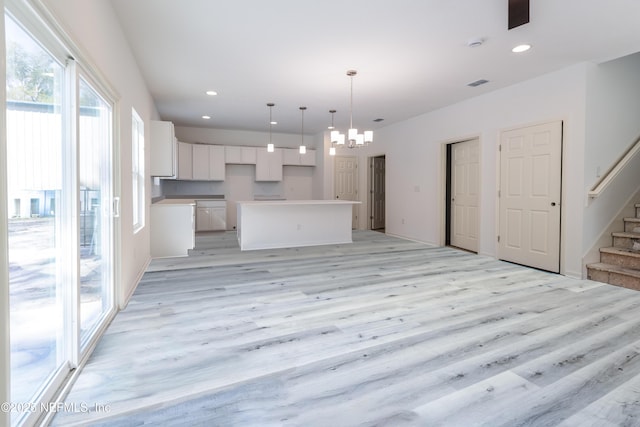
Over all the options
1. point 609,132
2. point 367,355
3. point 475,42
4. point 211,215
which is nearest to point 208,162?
point 211,215

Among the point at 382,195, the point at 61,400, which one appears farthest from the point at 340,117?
the point at 61,400

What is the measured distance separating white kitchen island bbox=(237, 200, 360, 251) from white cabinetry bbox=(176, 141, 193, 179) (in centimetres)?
225

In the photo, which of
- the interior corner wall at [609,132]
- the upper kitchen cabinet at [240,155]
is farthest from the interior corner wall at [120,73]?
the interior corner wall at [609,132]

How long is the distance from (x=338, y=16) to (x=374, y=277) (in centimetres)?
282

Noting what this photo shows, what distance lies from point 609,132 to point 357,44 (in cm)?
337

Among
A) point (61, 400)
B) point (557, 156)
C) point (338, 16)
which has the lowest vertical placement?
point (61, 400)

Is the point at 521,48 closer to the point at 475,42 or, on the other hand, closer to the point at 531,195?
the point at 475,42

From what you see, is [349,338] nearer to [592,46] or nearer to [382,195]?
[592,46]

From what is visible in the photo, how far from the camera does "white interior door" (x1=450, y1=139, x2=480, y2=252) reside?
5699mm

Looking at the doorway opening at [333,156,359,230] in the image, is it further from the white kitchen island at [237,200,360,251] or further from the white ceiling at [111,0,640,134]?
the white ceiling at [111,0,640,134]

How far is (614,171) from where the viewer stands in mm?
4055

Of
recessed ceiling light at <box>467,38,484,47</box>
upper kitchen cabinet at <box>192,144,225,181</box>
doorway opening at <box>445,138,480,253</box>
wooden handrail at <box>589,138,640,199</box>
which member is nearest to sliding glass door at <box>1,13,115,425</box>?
recessed ceiling light at <box>467,38,484,47</box>

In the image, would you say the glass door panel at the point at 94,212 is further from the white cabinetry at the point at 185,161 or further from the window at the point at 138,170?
the white cabinetry at the point at 185,161

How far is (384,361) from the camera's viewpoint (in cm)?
208
